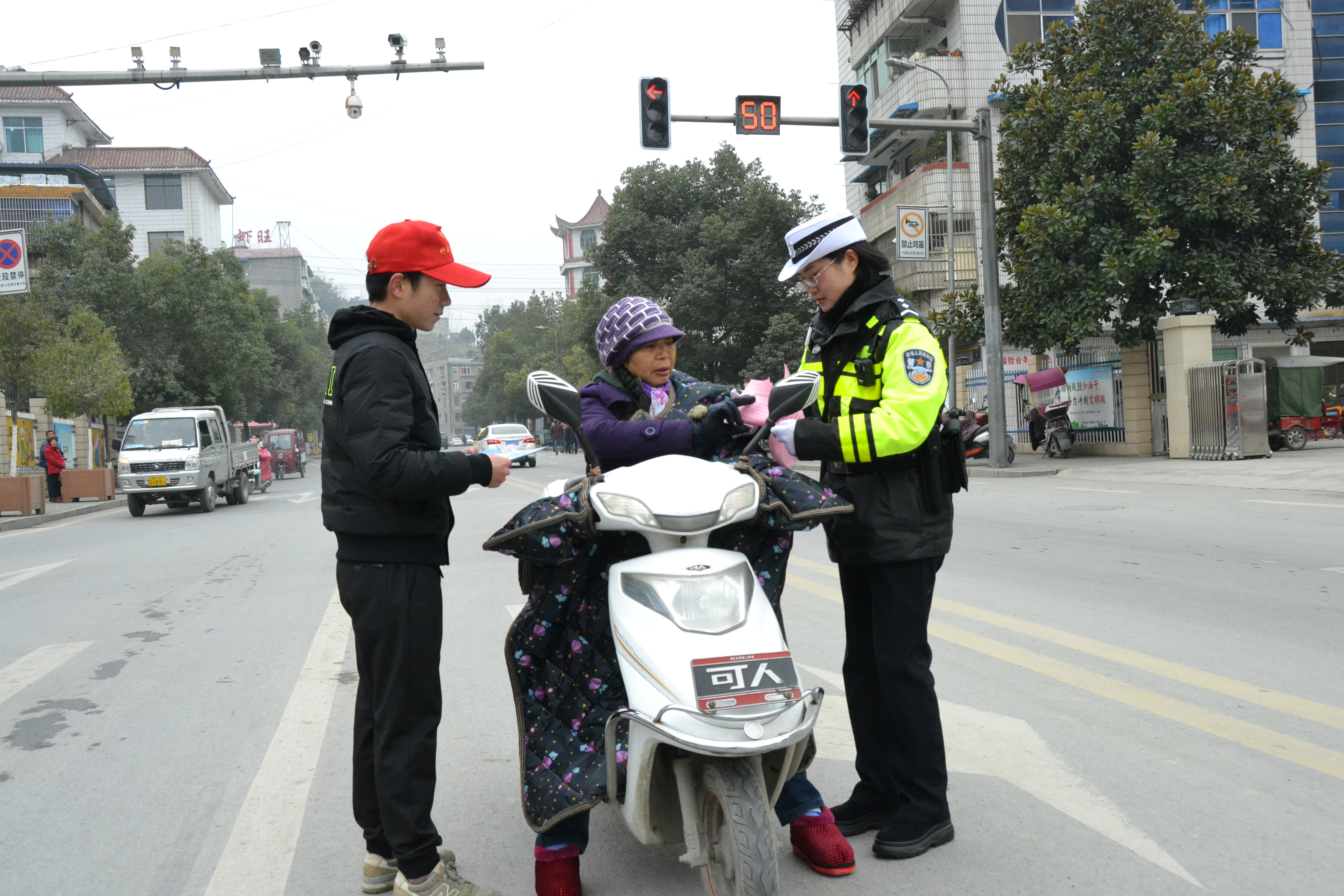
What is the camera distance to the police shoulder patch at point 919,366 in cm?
312

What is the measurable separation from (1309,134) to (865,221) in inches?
559

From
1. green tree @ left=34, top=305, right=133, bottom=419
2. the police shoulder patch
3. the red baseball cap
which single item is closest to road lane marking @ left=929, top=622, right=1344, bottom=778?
the police shoulder patch

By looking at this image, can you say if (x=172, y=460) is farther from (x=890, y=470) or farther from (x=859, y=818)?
(x=890, y=470)

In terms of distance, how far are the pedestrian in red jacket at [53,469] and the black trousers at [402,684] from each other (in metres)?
26.3

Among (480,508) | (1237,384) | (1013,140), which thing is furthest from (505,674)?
(1013,140)

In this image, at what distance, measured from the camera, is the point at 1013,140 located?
880 inches

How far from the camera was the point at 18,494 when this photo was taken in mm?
20375

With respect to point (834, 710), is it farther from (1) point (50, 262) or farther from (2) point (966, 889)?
(1) point (50, 262)

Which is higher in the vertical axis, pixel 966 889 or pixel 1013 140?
pixel 1013 140

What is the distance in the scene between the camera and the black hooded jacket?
9.25 ft

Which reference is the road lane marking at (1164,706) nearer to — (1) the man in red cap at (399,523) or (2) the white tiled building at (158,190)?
(1) the man in red cap at (399,523)

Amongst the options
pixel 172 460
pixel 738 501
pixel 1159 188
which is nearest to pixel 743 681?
pixel 738 501

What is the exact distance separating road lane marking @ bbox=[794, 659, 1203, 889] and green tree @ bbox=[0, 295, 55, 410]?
23412mm

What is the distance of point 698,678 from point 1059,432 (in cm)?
2360
